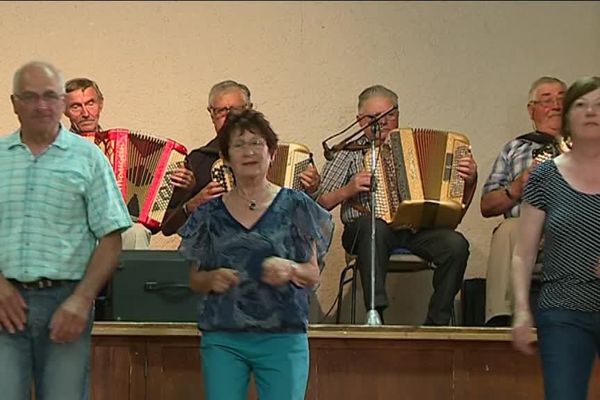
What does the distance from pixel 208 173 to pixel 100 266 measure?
1.86 meters

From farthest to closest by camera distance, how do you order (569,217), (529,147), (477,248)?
(477,248) → (529,147) → (569,217)

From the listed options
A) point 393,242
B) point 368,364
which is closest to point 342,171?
point 393,242

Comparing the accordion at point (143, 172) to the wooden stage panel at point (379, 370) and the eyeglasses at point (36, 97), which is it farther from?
the eyeglasses at point (36, 97)

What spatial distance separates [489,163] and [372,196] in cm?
141

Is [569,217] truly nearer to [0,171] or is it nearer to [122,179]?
[0,171]

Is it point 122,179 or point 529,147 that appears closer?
point 122,179

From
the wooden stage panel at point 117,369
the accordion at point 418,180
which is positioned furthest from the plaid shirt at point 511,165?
the wooden stage panel at point 117,369

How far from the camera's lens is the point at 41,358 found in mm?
2588

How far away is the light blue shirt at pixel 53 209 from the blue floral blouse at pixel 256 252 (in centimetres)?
23


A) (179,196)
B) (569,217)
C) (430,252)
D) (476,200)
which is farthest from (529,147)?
(569,217)

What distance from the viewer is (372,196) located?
13.7 feet

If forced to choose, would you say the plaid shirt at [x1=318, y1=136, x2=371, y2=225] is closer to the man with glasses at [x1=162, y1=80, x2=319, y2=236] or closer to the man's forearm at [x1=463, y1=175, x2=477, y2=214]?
the man with glasses at [x1=162, y1=80, x2=319, y2=236]

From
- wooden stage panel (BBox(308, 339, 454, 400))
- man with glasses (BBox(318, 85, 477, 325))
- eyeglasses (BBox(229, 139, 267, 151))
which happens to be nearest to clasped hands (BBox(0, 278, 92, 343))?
eyeglasses (BBox(229, 139, 267, 151))

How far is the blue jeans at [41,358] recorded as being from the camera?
255 cm
